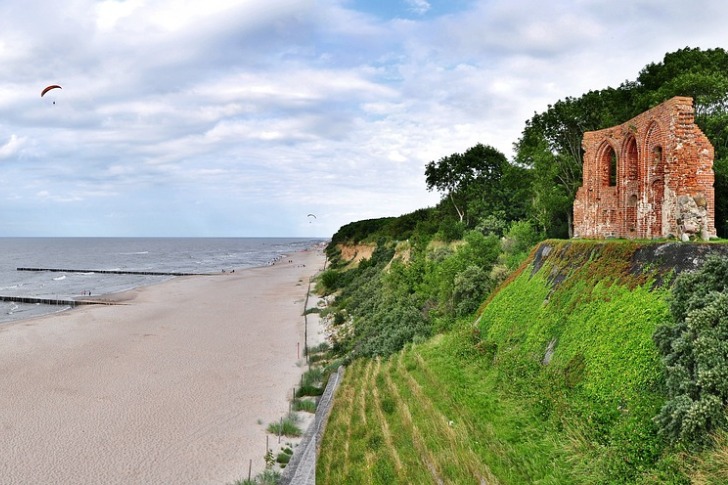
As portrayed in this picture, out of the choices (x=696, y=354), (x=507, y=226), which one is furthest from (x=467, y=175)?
(x=696, y=354)

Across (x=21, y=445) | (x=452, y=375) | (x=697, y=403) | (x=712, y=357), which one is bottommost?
(x=21, y=445)

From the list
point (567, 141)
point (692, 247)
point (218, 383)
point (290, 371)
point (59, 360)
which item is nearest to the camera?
point (692, 247)

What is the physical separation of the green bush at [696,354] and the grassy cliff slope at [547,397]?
397mm

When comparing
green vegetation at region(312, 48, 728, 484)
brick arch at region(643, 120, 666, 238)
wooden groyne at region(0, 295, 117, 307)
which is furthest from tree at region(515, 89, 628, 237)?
wooden groyne at region(0, 295, 117, 307)

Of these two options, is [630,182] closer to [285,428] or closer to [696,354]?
[696,354]

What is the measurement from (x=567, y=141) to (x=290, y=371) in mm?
26746

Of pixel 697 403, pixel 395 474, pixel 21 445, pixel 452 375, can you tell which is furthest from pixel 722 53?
pixel 21 445

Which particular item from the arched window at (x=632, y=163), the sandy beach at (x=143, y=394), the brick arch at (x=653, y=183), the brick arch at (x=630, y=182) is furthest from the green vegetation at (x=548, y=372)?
the brick arch at (x=653, y=183)

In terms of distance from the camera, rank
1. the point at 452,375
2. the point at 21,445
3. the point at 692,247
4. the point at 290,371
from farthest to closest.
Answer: the point at 290,371 < the point at 21,445 < the point at 452,375 < the point at 692,247

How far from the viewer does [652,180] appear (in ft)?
60.0

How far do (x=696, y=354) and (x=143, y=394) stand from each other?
21.0m

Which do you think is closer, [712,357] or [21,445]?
[712,357]

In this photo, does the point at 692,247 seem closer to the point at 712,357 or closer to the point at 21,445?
the point at 712,357

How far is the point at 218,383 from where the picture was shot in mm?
22359
